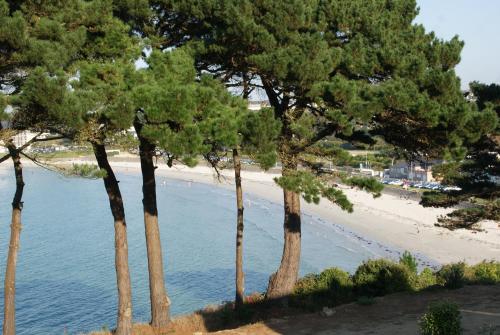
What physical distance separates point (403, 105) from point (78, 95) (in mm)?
6145

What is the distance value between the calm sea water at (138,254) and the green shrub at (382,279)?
812cm

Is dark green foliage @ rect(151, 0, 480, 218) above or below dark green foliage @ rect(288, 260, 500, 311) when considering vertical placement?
above

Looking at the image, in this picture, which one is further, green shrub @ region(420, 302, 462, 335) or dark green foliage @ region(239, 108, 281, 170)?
dark green foliage @ region(239, 108, 281, 170)

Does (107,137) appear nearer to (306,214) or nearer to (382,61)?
(382,61)

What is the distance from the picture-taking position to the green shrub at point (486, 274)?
14597 millimetres

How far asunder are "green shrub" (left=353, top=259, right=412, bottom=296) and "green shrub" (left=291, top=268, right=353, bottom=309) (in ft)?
1.10

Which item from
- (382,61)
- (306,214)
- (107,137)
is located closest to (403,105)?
(382,61)

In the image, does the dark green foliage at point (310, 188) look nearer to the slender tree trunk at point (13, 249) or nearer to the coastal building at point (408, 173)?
the slender tree trunk at point (13, 249)

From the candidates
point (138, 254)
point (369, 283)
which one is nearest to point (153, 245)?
point (369, 283)

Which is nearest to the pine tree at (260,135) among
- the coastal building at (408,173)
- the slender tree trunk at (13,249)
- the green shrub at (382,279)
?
the slender tree trunk at (13,249)

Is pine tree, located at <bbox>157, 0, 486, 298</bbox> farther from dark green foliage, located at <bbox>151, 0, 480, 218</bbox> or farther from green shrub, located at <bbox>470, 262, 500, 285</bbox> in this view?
green shrub, located at <bbox>470, 262, 500, 285</bbox>

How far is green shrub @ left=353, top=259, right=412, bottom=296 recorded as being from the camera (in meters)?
14.4

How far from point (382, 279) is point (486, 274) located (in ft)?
12.4

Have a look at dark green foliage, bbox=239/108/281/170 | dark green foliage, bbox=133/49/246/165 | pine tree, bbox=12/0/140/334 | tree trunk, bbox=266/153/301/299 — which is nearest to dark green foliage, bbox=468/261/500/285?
tree trunk, bbox=266/153/301/299
